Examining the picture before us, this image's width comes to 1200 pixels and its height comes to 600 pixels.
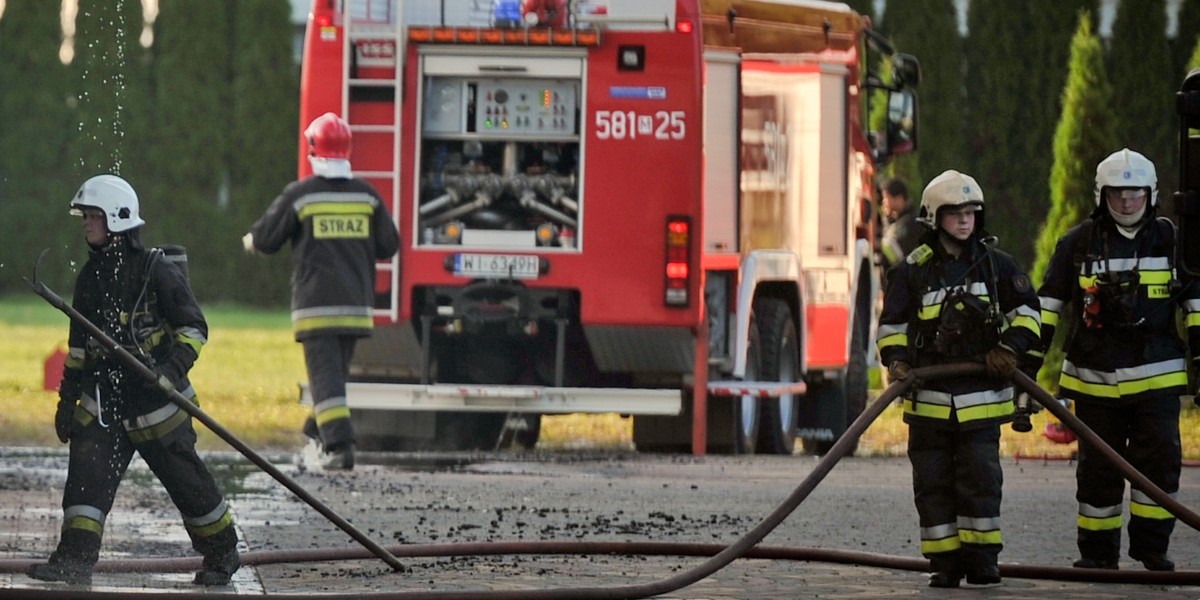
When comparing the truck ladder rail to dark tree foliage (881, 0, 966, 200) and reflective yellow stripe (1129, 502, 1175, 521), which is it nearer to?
reflective yellow stripe (1129, 502, 1175, 521)

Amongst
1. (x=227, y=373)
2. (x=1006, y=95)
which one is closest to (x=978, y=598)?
(x=227, y=373)

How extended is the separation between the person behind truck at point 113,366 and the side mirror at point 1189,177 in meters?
3.33

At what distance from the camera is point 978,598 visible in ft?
28.5

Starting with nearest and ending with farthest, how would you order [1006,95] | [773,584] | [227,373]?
[773,584] → [227,373] → [1006,95]

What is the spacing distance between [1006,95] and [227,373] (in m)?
10.8

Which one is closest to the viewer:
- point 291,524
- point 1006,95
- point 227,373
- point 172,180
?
point 291,524

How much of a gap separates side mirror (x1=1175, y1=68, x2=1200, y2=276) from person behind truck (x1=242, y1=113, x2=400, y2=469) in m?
6.26

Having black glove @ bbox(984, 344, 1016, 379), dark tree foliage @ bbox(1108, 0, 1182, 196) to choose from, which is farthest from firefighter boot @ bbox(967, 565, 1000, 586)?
dark tree foliage @ bbox(1108, 0, 1182, 196)

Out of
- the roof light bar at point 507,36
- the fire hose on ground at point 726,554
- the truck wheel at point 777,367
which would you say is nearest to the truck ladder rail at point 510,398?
the truck wheel at point 777,367

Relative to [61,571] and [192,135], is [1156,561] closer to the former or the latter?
[61,571]

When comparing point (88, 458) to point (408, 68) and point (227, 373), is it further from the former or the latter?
point (227, 373)

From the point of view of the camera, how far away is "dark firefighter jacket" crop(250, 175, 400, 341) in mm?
13984

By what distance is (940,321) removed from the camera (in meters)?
9.04

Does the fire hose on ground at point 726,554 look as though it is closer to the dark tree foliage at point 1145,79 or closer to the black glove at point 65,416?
the black glove at point 65,416
